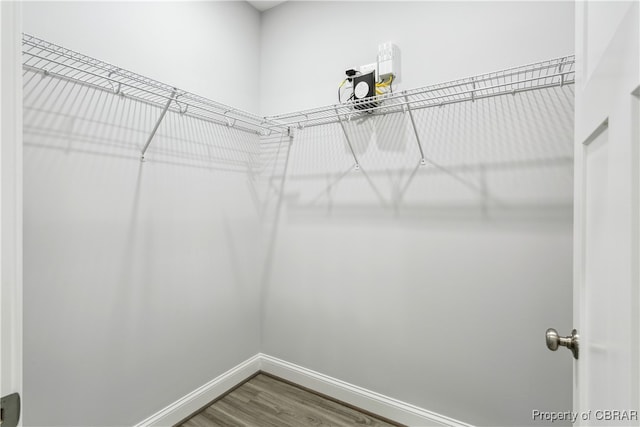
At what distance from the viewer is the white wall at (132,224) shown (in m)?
1.27

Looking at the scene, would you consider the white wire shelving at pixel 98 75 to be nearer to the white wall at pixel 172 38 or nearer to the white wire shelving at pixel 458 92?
the white wall at pixel 172 38

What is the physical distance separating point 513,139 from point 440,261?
27.1 inches

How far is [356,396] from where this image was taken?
1910 mm

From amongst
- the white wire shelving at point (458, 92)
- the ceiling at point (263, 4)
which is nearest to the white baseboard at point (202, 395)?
the white wire shelving at point (458, 92)

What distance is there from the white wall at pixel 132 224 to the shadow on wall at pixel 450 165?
0.62 meters

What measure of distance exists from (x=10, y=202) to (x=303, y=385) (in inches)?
79.6

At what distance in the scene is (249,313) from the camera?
2.23 m

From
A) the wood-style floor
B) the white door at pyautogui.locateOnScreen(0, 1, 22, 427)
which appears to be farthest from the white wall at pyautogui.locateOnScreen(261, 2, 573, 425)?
the white door at pyautogui.locateOnScreen(0, 1, 22, 427)

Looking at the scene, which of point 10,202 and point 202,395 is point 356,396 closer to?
point 202,395

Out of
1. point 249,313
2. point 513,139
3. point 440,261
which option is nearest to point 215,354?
point 249,313

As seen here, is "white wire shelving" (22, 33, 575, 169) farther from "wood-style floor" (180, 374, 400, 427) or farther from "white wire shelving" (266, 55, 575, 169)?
"wood-style floor" (180, 374, 400, 427)

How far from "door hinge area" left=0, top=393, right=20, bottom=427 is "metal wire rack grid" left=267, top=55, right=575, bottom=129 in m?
1.48

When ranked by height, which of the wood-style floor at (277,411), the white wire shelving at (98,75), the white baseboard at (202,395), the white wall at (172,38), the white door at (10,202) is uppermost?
the white wall at (172,38)

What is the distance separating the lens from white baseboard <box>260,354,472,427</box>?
1.70 m
